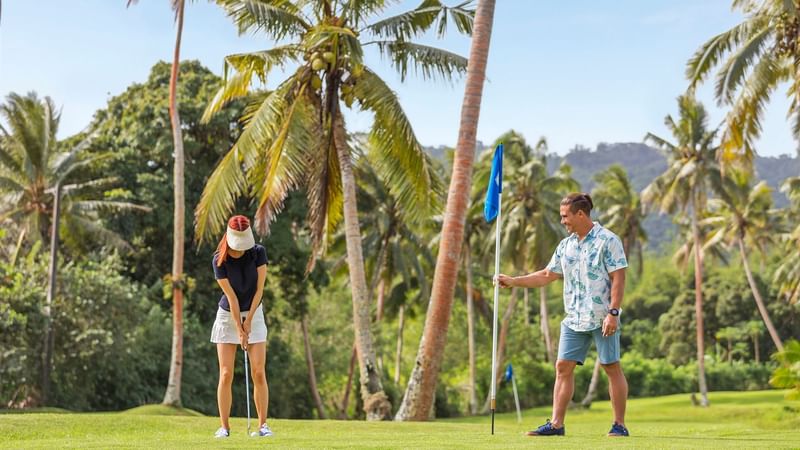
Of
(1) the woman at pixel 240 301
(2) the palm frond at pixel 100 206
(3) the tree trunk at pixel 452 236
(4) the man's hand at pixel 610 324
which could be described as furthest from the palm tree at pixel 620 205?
(4) the man's hand at pixel 610 324

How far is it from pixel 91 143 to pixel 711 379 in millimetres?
43068

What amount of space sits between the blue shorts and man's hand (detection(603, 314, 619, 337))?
0.35ft

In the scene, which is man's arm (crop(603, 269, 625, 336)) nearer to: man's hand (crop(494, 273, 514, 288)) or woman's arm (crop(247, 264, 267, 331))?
man's hand (crop(494, 273, 514, 288))

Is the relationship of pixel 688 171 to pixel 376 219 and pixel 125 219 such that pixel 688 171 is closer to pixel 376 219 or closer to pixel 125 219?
pixel 376 219

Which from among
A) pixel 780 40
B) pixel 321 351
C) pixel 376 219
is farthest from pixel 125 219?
pixel 780 40

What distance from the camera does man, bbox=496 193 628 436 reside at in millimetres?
8844

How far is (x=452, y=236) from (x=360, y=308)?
4655 mm

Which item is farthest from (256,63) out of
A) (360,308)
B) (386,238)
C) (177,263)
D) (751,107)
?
(386,238)

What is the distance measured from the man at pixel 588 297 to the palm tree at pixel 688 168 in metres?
41.1

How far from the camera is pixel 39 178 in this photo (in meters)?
34.7

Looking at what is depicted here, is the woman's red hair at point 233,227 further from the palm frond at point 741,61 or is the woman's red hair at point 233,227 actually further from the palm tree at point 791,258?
the palm tree at point 791,258

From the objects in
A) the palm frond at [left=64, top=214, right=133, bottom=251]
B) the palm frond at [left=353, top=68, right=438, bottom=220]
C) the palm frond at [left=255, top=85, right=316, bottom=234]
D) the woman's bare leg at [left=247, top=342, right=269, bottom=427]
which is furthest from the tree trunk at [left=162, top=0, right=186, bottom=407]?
the woman's bare leg at [left=247, top=342, right=269, bottom=427]

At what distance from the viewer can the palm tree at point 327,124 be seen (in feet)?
68.4

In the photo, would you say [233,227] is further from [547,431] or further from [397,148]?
[397,148]
